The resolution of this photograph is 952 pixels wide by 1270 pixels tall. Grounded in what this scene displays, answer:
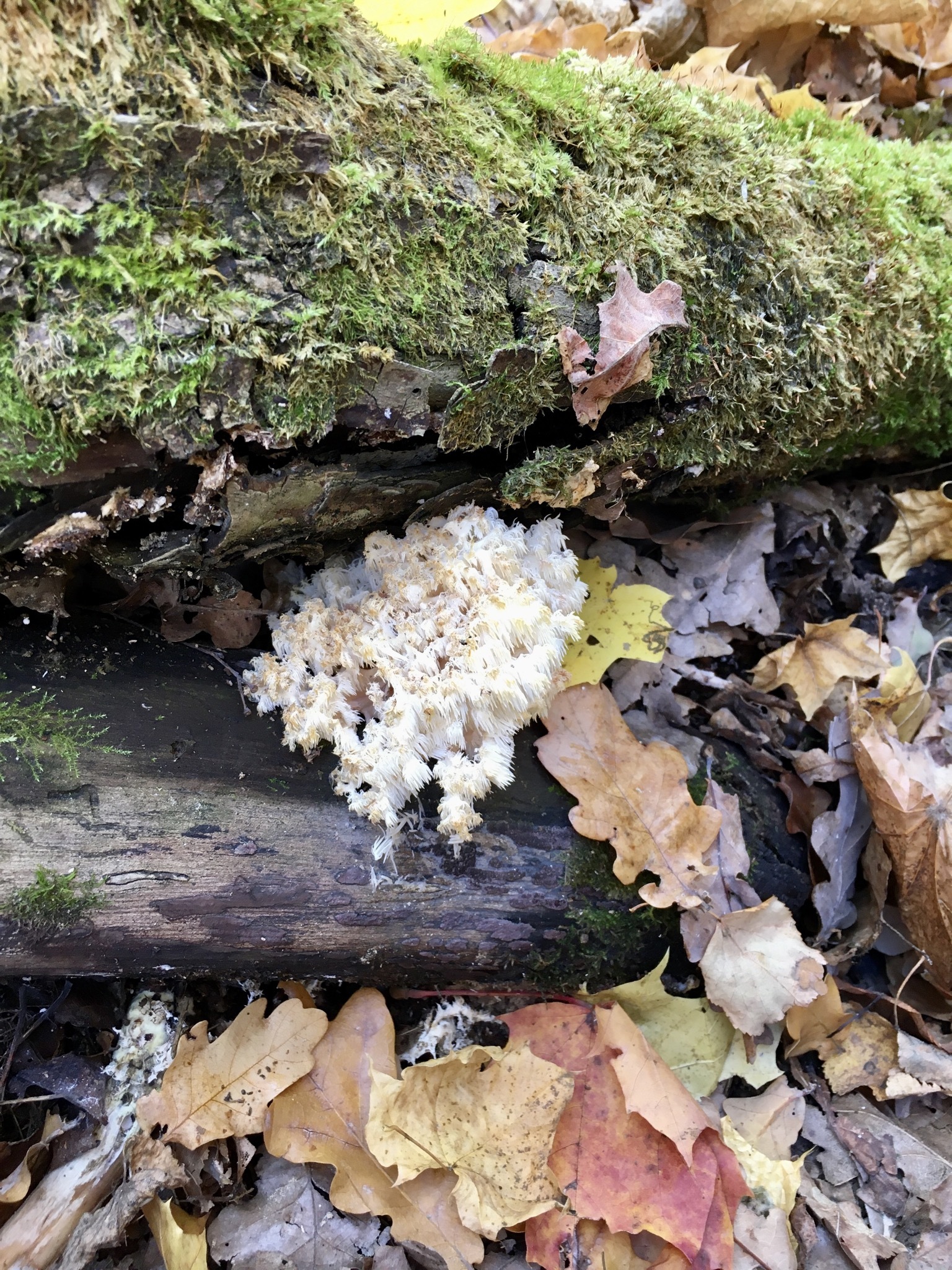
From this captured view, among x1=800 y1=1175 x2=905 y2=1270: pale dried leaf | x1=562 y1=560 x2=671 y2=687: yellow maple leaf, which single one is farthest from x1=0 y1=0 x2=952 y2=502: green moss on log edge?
x1=800 y1=1175 x2=905 y2=1270: pale dried leaf

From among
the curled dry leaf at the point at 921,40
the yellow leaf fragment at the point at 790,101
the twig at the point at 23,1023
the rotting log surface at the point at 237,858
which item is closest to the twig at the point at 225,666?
the rotting log surface at the point at 237,858

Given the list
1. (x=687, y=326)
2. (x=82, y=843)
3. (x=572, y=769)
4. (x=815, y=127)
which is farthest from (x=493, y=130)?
(x=82, y=843)

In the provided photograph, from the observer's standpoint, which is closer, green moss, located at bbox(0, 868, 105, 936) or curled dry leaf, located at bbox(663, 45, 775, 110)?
green moss, located at bbox(0, 868, 105, 936)

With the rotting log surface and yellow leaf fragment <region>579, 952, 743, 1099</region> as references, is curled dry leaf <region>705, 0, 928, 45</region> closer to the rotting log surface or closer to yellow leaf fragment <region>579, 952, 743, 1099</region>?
the rotting log surface

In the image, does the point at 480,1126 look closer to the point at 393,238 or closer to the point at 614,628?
the point at 614,628

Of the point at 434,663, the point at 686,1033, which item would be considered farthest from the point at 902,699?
the point at 434,663

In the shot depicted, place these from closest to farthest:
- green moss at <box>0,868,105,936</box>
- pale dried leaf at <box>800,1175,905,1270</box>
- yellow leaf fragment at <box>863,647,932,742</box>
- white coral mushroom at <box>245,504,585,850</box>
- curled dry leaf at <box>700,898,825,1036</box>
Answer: green moss at <box>0,868,105,936</box>, white coral mushroom at <box>245,504,585,850</box>, pale dried leaf at <box>800,1175,905,1270</box>, curled dry leaf at <box>700,898,825,1036</box>, yellow leaf fragment at <box>863,647,932,742</box>

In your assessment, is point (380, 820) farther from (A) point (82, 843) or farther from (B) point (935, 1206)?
(B) point (935, 1206)
